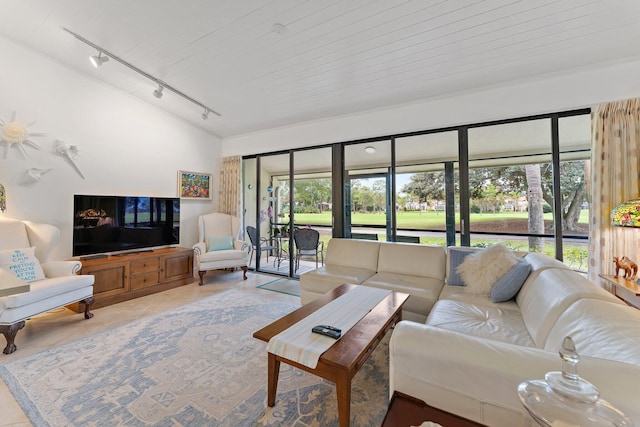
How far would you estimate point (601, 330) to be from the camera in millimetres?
1081

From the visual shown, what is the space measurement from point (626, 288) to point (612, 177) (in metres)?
1.13

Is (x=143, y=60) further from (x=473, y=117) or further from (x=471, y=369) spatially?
(x=471, y=369)

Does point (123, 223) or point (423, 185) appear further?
point (123, 223)

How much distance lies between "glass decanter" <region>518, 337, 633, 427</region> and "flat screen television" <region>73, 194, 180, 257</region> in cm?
452

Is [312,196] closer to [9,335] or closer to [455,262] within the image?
[455,262]

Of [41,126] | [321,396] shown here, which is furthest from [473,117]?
[41,126]

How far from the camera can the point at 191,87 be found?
12.0ft

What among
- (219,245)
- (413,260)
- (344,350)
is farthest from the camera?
(219,245)

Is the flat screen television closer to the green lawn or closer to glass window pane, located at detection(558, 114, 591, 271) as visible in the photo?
the green lawn

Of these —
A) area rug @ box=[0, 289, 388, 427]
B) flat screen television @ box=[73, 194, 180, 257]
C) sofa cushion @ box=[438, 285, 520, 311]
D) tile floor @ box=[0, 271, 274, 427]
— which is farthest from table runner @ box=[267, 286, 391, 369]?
flat screen television @ box=[73, 194, 180, 257]

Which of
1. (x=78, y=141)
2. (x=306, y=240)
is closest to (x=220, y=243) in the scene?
(x=306, y=240)

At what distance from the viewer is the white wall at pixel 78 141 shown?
3.07m

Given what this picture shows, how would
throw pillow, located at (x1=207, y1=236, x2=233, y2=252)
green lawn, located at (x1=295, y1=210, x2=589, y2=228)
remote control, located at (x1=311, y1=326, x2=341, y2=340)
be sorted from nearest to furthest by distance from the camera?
remote control, located at (x1=311, y1=326, x2=341, y2=340), green lawn, located at (x1=295, y1=210, x2=589, y2=228), throw pillow, located at (x1=207, y1=236, x2=233, y2=252)

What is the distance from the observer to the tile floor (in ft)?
5.51
